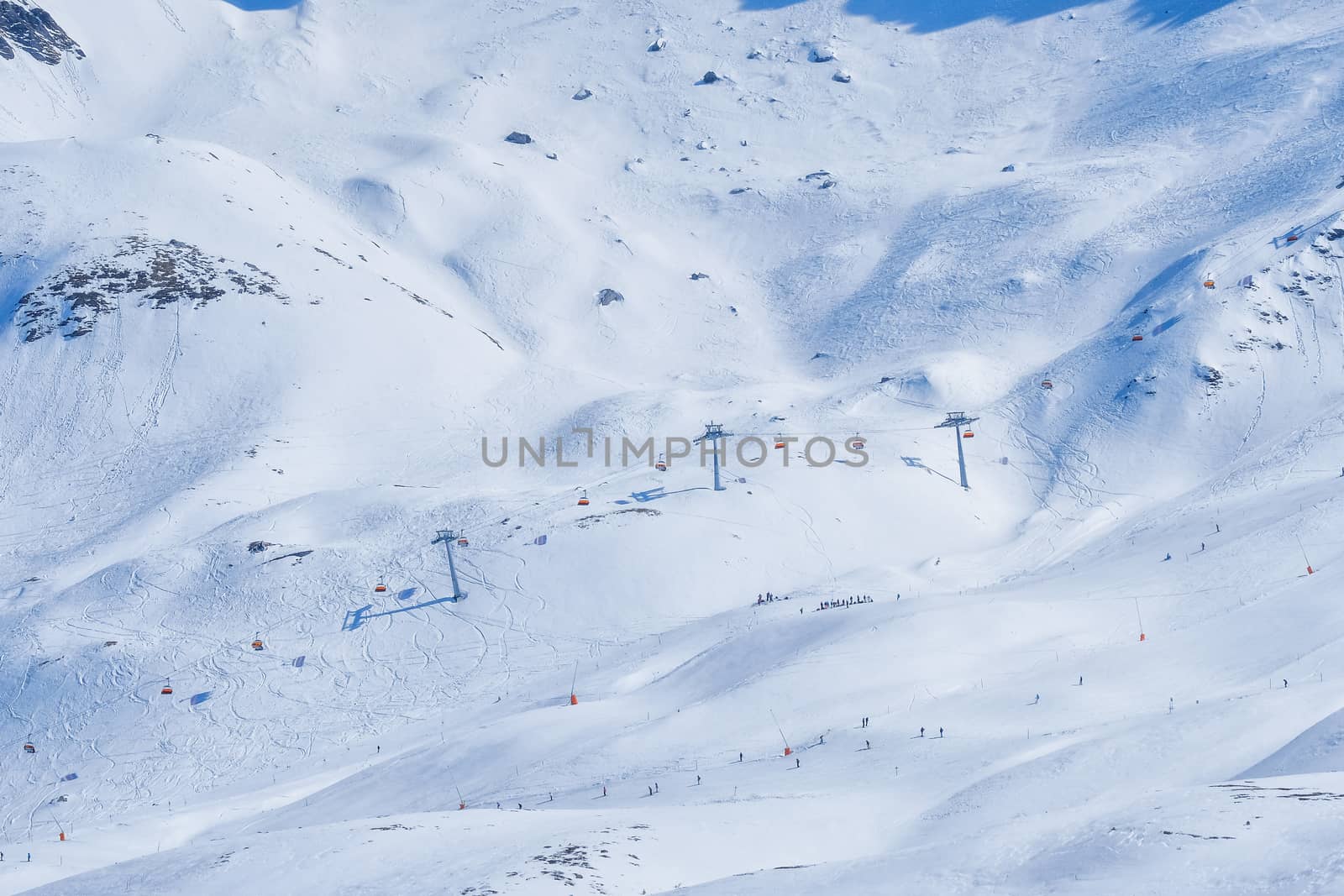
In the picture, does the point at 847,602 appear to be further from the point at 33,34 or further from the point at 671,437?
the point at 33,34

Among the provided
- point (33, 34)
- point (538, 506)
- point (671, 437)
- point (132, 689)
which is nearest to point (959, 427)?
point (671, 437)

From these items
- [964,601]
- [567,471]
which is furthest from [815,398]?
[964,601]

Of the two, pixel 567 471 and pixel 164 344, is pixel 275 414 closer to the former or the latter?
pixel 164 344

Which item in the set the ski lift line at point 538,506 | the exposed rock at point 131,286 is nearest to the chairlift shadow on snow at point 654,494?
the ski lift line at point 538,506

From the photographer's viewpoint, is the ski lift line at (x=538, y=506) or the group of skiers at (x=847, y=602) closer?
the group of skiers at (x=847, y=602)

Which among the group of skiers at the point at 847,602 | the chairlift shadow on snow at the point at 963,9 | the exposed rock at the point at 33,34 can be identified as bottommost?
the group of skiers at the point at 847,602

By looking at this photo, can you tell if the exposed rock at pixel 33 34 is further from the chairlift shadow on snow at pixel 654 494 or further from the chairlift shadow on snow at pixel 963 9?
the chairlift shadow on snow at pixel 654 494

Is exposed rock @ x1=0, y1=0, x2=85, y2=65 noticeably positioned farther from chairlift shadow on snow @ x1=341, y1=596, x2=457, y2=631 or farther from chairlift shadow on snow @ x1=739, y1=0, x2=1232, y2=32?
chairlift shadow on snow @ x1=341, y1=596, x2=457, y2=631
